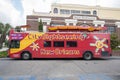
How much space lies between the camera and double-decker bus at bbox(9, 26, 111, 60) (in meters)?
24.0

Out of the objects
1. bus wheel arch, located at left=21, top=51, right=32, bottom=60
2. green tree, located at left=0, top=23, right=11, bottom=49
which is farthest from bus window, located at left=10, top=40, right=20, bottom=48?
green tree, located at left=0, top=23, right=11, bottom=49

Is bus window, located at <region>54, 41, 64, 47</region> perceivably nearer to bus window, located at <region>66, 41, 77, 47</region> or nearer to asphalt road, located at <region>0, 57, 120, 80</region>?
bus window, located at <region>66, 41, 77, 47</region>

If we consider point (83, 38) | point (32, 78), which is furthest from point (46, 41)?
point (32, 78)

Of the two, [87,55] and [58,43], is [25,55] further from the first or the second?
[87,55]

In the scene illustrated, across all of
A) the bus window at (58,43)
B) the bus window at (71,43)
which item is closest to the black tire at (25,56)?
the bus window at (58,43)

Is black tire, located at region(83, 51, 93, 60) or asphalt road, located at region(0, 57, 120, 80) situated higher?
black tire, located at region(83, 51, 93, 60)

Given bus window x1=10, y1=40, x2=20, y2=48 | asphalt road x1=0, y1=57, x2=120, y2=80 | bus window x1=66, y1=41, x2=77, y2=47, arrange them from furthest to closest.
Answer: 1. bus window x1=66, y1=41, x2=77, y2=47
2. bus window x1=10, y1=40, x2=20, y2=48
3. asphalt road x1=0, y1=57, x2=120, y2=80

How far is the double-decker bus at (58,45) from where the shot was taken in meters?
24.0

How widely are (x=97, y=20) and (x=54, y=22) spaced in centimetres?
1032

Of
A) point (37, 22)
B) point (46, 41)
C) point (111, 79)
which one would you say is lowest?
point (111, 79)

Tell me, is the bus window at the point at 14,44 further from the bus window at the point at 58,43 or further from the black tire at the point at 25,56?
the bus window at the point at 58,43

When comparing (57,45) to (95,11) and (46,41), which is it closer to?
(46,41)

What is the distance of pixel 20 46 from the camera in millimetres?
24016

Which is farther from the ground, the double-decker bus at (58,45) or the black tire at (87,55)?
the double-decker bus at (58,45)
